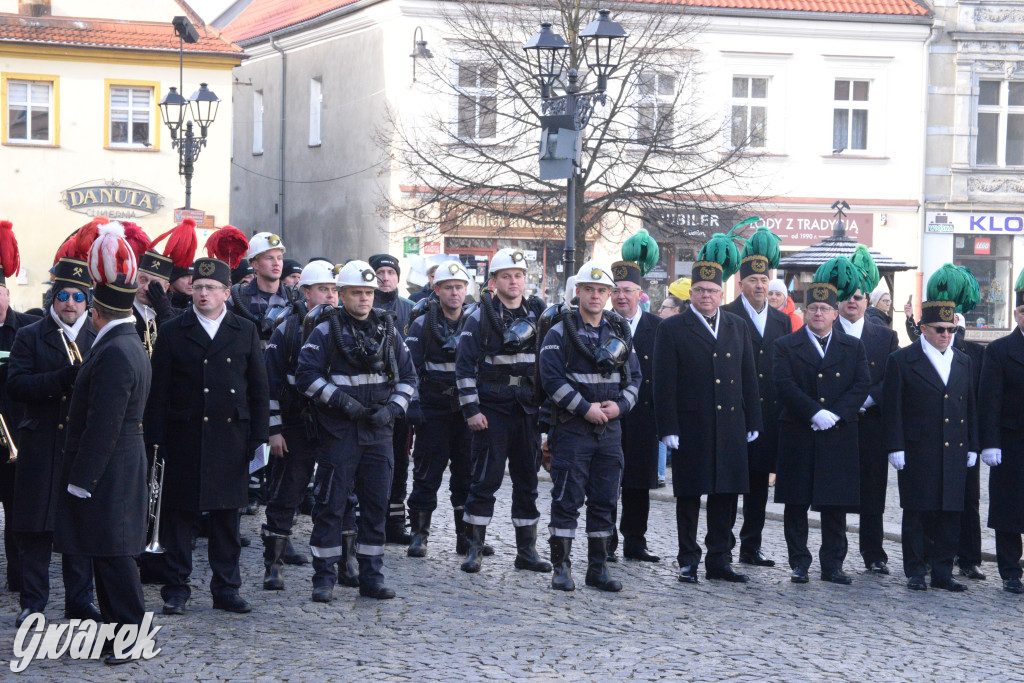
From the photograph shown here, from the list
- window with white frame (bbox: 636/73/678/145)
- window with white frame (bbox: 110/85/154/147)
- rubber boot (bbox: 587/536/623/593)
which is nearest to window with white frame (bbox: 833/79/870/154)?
window with white frame (bbox: 636/73/678/145)

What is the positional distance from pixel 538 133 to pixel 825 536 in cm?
1943

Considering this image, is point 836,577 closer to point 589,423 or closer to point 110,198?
point 589,423

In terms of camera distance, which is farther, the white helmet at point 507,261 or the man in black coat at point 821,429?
the white helmet at point 507,261

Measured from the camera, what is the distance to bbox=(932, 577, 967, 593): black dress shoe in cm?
960

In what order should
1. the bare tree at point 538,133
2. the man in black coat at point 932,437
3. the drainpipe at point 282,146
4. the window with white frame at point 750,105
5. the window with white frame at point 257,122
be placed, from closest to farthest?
the man in black coat at point 932,437, the bare tree at point 538,133, the window with white frame at point 750,105, the drainpipe at point 282,146, the window with white frame at point 257,122

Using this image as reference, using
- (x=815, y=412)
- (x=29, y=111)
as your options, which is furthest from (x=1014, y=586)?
(x=29, y=111)

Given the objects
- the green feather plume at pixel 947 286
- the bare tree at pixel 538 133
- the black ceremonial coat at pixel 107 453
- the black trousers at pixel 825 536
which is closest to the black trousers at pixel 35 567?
the black ceremonial coat at pixel 107 453

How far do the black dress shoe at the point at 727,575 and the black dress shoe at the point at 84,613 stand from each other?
4134 mm

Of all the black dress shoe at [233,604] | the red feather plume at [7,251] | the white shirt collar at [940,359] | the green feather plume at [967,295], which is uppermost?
the red feather plume at [7,251]

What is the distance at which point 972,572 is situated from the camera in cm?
1022

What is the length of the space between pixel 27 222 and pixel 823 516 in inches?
1063

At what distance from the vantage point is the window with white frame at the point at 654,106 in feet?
89.0

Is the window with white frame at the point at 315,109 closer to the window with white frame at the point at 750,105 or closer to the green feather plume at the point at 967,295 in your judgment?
the window with white frame at the point at 750,105

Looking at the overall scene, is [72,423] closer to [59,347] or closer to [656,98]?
[59,347]
